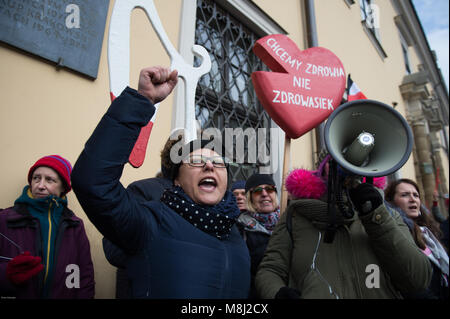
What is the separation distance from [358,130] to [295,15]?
408cm

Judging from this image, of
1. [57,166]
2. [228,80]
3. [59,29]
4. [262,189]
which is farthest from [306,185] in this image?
[228,80]

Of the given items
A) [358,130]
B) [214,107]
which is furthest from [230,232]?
[214,107]

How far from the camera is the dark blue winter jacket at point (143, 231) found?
2.73 feet

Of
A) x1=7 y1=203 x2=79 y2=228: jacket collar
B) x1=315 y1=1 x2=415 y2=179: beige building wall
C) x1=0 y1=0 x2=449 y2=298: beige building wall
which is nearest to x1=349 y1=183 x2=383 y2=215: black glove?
x1=0 y1=0 x2=449 y2=298: beige building wall

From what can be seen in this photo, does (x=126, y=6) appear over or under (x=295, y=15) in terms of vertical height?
under

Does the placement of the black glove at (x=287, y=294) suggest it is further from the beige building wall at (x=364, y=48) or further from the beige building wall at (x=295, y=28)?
the beige building wall at (x=364, y=48)

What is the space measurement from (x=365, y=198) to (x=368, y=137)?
0.28 m

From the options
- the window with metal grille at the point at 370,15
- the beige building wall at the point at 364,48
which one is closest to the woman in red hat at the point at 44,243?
the beige building wall at the point at 364,48

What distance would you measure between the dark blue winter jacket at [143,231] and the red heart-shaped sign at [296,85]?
1.17 meters

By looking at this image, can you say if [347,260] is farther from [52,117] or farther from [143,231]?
[52,117]

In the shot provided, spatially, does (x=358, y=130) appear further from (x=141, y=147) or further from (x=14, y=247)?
(x=14, y=247)

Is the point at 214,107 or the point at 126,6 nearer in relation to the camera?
the point at 126,6

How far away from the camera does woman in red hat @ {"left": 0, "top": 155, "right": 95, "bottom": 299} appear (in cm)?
129

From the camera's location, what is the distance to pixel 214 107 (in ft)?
10.4
